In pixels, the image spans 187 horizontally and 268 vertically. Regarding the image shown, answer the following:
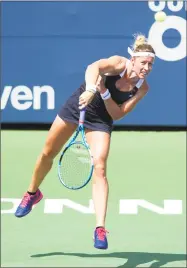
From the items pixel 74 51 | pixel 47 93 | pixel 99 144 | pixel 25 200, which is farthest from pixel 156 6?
pixel 99 144

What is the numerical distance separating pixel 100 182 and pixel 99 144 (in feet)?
0.99

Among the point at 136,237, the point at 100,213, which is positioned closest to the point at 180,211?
the point at 136,237

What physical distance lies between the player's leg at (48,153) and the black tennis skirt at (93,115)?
0.07 meters

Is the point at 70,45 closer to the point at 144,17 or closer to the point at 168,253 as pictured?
the point at 144,17

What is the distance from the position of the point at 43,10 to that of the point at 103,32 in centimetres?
83

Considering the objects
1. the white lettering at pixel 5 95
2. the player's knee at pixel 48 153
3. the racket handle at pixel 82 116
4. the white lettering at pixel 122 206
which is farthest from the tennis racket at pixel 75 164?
the white lettering at pixel 5 95

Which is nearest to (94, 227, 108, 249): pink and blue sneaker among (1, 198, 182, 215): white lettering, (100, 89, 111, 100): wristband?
(100, 89, 111, 100): wristband

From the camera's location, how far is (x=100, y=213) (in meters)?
6.23

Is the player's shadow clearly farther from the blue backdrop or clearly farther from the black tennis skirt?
the blue backdrop

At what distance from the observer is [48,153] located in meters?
6.95

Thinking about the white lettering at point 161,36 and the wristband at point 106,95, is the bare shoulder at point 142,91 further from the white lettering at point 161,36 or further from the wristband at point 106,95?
the white lettering at point 161,36

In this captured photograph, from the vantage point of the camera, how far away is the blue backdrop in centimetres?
1131

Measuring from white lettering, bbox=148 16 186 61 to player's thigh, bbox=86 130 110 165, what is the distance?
16.1 ft

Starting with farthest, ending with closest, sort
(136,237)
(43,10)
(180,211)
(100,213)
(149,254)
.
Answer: (43,10)
(180,211)
(136,237)
(149,254)
(100,213)
